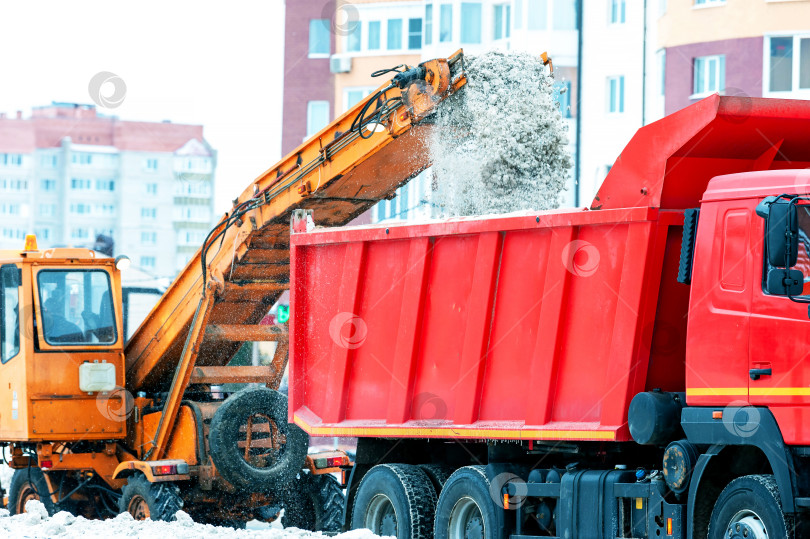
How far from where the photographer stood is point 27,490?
1343 centimetres

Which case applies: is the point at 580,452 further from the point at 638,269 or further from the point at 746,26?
the point at 746,26

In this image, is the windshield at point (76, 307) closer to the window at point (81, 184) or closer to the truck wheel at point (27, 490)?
the truck wheel at point (27, 490)

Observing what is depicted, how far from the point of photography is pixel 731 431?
7.25m

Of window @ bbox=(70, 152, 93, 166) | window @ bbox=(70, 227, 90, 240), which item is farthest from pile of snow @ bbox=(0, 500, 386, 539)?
window @ bbox=(70, 227, 90, 240)

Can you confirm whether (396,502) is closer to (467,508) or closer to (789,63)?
(467,508)

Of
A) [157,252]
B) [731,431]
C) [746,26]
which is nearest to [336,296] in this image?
[731,431]

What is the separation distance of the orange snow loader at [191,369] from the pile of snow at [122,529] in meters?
0.37

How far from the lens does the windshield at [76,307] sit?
12969 millimetres

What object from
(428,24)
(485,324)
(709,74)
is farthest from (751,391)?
(428,24)

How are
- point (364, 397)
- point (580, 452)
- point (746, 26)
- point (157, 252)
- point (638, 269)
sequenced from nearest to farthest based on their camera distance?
point (638, 269) < point (580, 452) < point (364, 397) < point (746, 26) < point (157, 252)

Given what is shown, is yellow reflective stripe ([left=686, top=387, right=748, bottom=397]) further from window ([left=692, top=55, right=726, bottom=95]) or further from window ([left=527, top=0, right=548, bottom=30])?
window ([left=527, top=0, right=548, bottom=30])

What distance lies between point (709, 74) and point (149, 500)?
816 inches

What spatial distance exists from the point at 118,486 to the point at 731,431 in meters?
7.38

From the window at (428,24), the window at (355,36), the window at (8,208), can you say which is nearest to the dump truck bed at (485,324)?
the window at (428,24)
